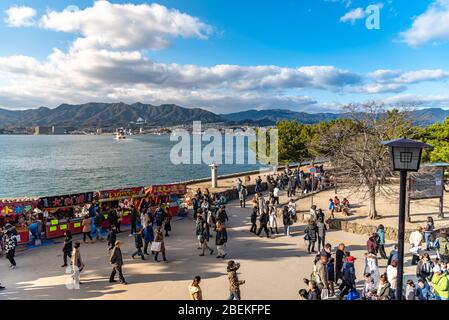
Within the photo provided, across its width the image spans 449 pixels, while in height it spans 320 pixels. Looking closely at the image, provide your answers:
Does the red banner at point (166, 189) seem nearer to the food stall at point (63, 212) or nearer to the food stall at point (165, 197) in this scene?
the food stall at point (165, 197)

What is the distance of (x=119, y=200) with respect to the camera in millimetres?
17391

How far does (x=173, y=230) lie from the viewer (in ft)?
52.4

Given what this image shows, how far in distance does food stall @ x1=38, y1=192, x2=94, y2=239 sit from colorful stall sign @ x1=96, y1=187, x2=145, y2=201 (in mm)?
662

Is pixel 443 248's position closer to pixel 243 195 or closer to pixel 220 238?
pixel 220 238

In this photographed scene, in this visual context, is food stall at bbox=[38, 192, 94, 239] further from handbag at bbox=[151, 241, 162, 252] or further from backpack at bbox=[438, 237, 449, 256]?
backpack at bbox=[438, 237, 449, 256]

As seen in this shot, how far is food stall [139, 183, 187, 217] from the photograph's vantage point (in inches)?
719

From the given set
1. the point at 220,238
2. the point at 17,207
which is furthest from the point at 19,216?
the point at 220,238

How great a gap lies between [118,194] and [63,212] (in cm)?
287

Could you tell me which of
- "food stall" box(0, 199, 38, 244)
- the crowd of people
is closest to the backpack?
the crowd of people

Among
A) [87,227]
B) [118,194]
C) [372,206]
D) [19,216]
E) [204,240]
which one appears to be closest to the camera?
[204,240]

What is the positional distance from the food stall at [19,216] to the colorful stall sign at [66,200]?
45 centimetres
